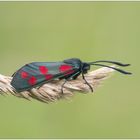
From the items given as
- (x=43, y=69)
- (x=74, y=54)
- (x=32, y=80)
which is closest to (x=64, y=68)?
(x=43, y=69)

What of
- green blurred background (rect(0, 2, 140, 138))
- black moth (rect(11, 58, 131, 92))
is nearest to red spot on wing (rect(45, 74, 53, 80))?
black moth (rect(11, 58, 131, 92))

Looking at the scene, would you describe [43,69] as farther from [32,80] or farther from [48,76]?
[32,80]

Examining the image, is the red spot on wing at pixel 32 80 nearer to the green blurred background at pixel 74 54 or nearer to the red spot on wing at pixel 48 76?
the red spot on wing at pixel 48 76

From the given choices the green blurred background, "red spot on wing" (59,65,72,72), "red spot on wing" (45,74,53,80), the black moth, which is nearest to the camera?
the black moth

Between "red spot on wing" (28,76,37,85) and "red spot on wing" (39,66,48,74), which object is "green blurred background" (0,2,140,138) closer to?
"red spot on wing" (39,66,48,74)

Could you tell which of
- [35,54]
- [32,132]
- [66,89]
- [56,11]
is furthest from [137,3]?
[66,89]

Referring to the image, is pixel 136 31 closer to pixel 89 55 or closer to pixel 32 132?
pixel 89 55
